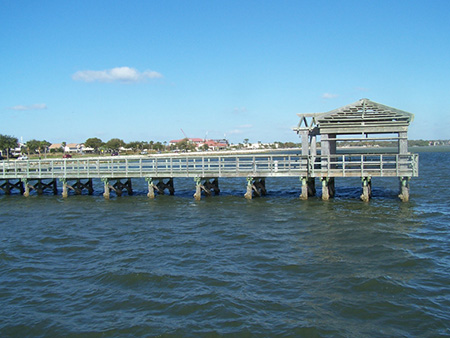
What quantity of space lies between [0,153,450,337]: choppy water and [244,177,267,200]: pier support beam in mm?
3083

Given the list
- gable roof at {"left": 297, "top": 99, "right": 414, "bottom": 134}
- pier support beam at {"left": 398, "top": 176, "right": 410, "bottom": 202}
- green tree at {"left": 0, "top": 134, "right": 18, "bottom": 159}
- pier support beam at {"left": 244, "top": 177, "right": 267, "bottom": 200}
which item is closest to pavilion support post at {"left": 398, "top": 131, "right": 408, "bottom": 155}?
gable roof at {"left": 297, "top": 99, "right": 414, "bottom": 134}

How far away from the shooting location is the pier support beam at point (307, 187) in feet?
72.2

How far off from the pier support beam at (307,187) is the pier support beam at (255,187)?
3.02 metres

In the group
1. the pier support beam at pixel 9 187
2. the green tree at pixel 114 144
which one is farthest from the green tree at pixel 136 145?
the pier support beam at pixel 9 187

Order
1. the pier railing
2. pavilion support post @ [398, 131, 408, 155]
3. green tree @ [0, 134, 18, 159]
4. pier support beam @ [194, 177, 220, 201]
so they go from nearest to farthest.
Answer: the pier railing → pavilion support post @ [398, 131, 408, 155] → pier support beam @ [194, 177, 220, 201] → green tree @ [0, 134, 18, 159]

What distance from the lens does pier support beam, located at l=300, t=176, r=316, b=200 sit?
72.2ft

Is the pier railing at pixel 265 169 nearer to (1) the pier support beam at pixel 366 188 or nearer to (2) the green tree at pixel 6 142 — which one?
(1) the pier support beam at pixel 366 188

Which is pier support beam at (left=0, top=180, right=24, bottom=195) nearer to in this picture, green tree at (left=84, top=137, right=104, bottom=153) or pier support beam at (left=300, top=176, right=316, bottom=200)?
pier support beam at (left=300, top=176, right=316, bottom=200)

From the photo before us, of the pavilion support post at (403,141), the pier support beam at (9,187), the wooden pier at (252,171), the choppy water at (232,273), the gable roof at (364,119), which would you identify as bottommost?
the choppy water at (232,273)

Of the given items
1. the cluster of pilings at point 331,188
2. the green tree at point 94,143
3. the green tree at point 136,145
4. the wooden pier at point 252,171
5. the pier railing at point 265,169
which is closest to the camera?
the pier railing at point 265,169

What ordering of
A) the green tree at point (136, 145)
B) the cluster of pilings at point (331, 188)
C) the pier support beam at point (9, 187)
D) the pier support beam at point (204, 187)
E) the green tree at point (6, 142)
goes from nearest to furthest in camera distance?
the cluster of pilings at point (331, 188) → the pier support beam at point (204, 187) → the pier support beam at point (9, 187) → the green tree at point (6, 142) → the green tree at point (136, 145)

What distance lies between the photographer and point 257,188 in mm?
24266

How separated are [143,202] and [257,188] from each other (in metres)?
7.37

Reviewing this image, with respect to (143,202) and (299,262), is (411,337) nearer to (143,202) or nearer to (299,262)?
(299,262)
